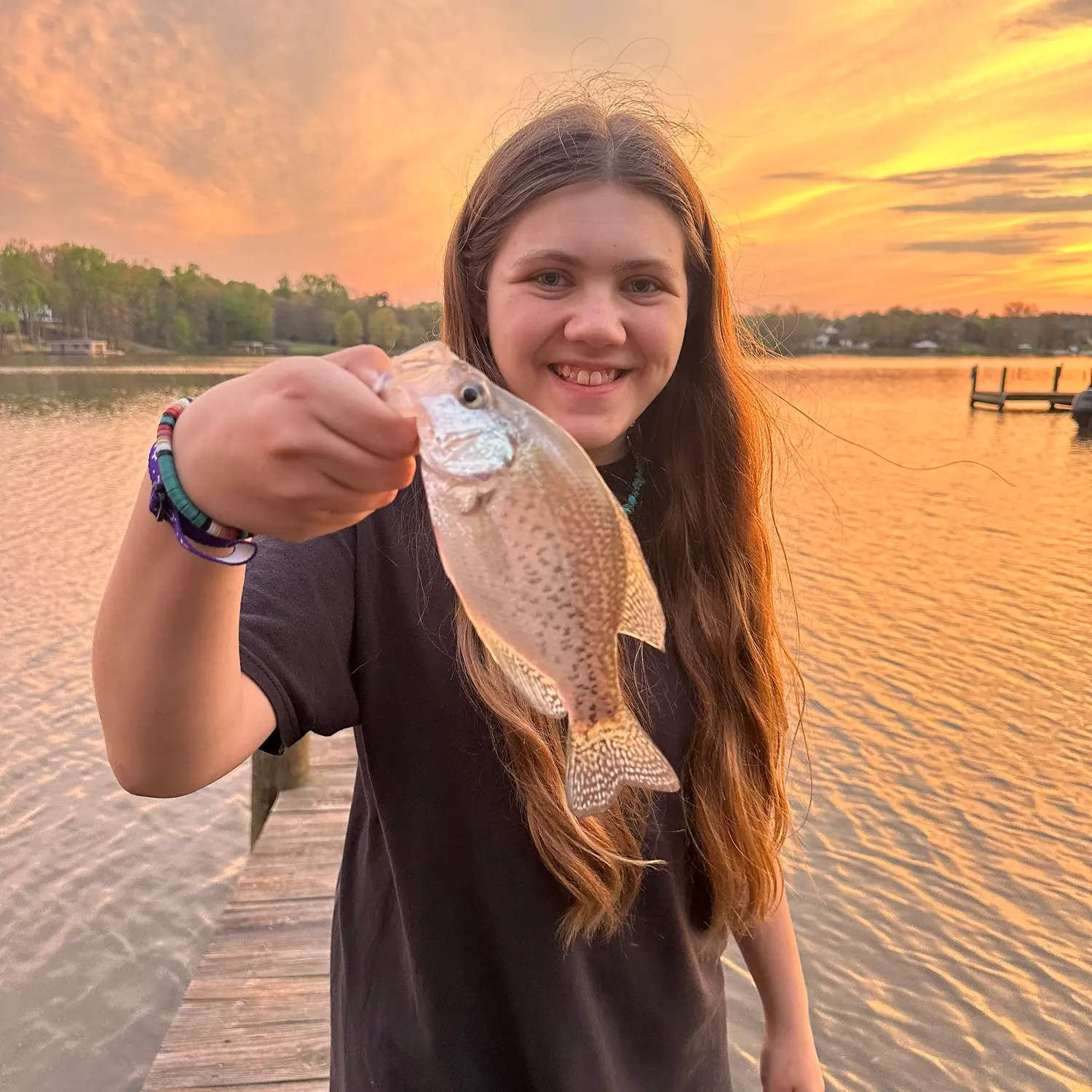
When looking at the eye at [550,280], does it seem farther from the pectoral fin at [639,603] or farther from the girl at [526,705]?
the pectoral fin at [639,603]

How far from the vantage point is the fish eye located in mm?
1276

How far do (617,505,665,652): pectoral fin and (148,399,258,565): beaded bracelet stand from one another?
0.62m

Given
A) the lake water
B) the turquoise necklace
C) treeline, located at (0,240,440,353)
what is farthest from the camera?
treeline, located at (0,240,440,353)

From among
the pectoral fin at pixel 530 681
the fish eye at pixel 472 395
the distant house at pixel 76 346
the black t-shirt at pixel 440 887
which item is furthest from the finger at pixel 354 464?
the distant house at pixel 76 346

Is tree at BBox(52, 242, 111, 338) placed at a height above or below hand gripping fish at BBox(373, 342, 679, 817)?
above

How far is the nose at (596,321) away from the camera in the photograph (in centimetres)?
183

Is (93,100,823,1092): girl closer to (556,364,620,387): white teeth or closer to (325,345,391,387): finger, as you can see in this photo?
(556,364,620,387): white teeth

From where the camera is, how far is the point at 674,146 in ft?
7.43

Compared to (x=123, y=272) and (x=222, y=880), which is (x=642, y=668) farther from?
(x=123, y=272)

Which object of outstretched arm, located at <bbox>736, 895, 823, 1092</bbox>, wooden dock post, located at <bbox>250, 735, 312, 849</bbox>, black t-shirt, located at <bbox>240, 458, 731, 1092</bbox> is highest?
black t-shirt, located at <bbox>240, 458, 731, 1092</bbox>

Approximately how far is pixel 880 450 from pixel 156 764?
26206mm

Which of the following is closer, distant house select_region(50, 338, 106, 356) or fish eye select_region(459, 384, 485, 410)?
fish eye select_region(459, 384, 485, 410)

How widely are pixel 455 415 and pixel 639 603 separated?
0.47 m

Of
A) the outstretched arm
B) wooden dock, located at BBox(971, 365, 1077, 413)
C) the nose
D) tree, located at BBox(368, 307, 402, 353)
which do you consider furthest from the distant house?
the outstretched arm
